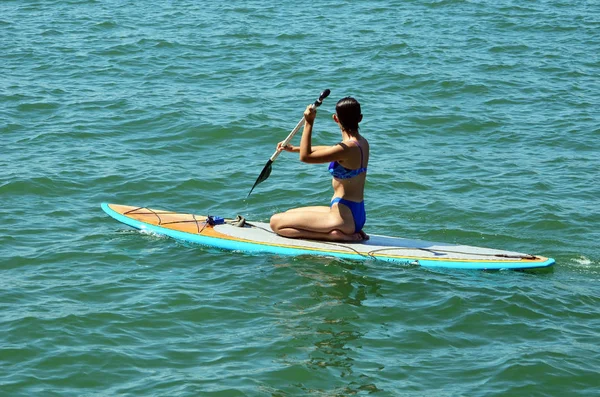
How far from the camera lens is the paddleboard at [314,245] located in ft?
27.8

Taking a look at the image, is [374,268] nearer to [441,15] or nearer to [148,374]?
[148,374]

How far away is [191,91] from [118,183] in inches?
145

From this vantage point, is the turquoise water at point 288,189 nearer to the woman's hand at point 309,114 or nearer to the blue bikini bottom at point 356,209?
the blue bikini bottom at point 356,209

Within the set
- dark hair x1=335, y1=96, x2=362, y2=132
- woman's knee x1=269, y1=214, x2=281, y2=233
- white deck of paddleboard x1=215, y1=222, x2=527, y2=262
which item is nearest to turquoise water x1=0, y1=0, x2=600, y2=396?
white deck of paddleboard x1=215, y1=222, x2=527, y2=262

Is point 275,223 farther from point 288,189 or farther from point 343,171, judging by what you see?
point 288,189

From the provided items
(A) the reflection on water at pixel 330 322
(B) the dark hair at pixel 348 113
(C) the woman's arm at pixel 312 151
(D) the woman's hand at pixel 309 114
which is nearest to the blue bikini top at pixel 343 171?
(C) the woman's arm at pixel 312 151

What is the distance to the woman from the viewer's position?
8.20m

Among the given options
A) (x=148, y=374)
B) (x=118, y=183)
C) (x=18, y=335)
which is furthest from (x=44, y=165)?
→ (x=148, y=374)

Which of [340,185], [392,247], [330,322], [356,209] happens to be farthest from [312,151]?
[330,322]

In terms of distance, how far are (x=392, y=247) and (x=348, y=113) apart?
1396 mm

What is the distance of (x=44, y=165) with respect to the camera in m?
11.3

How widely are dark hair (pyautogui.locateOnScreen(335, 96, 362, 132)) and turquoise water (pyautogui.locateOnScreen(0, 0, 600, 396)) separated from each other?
4.25ft

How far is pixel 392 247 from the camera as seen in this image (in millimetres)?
8750

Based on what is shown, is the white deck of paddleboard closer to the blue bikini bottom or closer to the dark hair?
the blue bikini bottom
